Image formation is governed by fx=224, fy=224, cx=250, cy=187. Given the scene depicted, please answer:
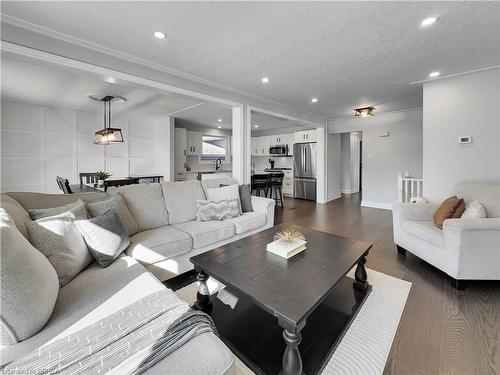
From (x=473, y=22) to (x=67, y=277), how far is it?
13.0 feet

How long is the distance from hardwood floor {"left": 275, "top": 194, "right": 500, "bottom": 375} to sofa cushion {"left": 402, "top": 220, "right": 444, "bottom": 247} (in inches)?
14.9

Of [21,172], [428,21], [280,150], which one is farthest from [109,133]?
[280,150]

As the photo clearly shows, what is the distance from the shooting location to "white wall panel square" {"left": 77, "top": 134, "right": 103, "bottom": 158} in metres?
5.46

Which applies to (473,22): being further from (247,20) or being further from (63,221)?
(63,221)

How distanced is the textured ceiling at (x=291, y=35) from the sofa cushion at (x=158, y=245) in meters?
2.02

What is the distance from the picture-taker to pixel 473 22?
208 cm

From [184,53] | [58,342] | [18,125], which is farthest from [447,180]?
[18,125]

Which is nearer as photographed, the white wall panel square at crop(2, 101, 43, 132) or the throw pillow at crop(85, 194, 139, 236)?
the throw pillow at crop(85, 194, 139, 236)

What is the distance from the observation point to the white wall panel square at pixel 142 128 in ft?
20.5

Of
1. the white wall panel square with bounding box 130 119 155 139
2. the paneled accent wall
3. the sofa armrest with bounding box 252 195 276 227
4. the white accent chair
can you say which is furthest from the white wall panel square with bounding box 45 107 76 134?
the white accent chair

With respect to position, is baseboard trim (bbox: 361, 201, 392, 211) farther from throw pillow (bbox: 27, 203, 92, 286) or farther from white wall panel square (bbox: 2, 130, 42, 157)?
white wall panel square (bbox: 2, 130, 42, 157)

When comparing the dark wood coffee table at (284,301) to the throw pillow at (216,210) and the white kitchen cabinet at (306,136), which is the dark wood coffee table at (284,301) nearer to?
the throw pillow at (216,210)

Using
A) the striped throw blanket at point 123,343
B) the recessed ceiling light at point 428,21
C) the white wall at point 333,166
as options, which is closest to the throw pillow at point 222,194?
the striped throw blanket at point 123,343

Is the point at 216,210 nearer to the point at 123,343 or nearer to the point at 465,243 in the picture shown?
the point at 123,343
